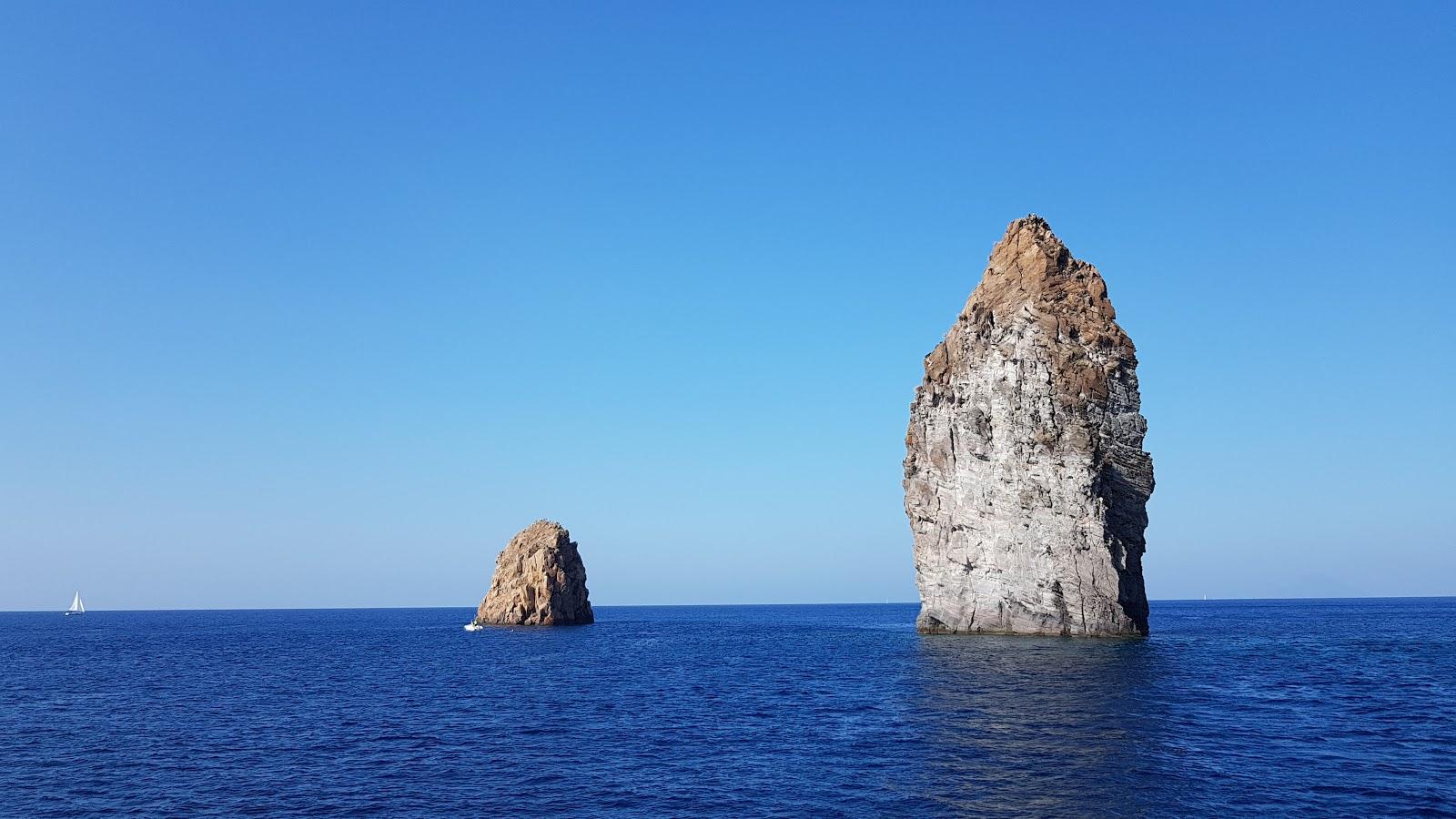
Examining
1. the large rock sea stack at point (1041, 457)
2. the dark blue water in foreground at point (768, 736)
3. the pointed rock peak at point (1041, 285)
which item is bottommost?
the dark blue water in foreground at point (768, 736)

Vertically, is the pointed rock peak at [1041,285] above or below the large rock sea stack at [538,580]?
above

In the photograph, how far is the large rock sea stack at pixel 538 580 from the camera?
129875 mm

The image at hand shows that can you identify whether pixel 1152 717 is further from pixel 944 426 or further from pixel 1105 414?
pixel 944 426

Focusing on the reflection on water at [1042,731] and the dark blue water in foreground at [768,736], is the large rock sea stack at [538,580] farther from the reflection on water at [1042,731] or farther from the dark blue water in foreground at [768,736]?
the reflection on water at [1042,731]

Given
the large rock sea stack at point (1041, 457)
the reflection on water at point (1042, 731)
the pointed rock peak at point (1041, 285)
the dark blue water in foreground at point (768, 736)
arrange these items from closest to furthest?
the reflection on water at point (1042, 731)
the dark blue water in foreground at point (768, 736)
the large rock sea stack at point (1041, 457)
the pointed rock peak at point (1041, 285)

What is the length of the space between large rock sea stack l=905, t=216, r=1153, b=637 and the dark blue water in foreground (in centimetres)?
652

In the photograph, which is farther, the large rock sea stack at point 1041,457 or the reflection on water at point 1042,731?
the large rock sea stack at point 1041,457

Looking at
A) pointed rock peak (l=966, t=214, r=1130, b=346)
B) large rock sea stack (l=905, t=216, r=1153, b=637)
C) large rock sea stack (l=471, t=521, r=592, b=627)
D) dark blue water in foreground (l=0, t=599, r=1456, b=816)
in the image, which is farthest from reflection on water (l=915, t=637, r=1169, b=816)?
large rock sea stack (l=471, t=521, r=592, b=627)

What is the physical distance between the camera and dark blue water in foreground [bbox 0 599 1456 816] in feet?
88.4

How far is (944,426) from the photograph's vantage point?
83.6 meters

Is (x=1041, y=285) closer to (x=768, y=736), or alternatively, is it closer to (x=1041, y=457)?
(x=1041, y=457)

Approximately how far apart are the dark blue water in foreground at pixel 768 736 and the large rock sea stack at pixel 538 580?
2327 inches

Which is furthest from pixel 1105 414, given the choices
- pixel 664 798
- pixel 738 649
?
pixel 664 798

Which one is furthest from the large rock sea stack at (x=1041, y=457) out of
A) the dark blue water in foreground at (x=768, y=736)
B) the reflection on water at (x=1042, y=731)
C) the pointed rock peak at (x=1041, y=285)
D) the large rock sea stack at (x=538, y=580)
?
the large rock sea stack at (x=538, y=580)
